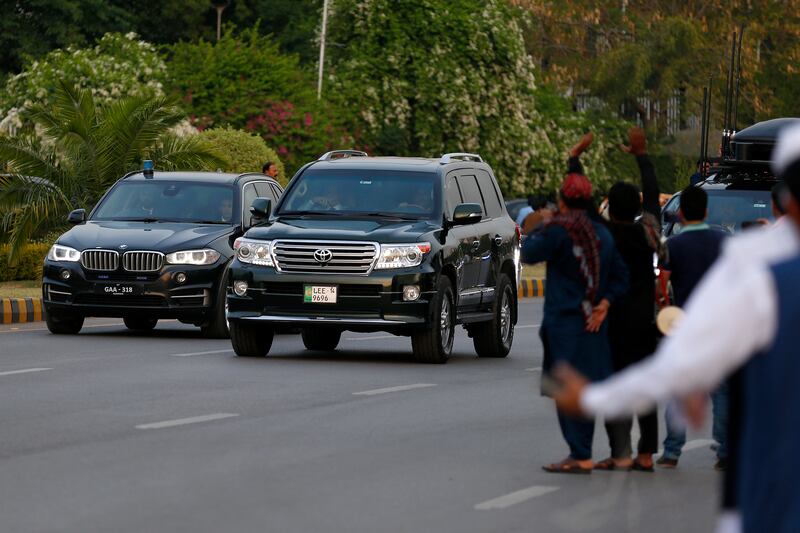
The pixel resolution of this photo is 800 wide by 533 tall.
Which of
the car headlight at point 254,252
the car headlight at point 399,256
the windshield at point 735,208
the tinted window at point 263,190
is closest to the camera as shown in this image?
the car headlight at point 399,256

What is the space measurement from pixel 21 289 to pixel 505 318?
10.6 m

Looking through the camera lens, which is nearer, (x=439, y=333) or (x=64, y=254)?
(x=439, y=333)

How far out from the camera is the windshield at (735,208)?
2177 centimetres

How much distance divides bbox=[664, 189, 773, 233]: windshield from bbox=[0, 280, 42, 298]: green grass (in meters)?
9.54

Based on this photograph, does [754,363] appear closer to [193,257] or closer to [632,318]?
[632,318]

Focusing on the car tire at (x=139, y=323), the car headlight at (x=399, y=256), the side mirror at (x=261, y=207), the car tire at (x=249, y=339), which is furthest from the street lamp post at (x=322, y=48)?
the car headlight at (x=399, y=256)

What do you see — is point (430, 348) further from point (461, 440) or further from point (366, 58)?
point (366, 58)

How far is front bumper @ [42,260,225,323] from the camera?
68.5ft

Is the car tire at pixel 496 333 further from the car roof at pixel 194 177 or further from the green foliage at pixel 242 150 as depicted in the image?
the green foliage at pixel 242 150

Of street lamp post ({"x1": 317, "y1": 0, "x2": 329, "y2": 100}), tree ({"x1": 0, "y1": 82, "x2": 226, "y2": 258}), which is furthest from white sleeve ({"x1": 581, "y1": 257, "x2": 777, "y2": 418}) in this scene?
street lamp post ({"x1": 317, "y1": 0, "x2": 329, "y2": 100})

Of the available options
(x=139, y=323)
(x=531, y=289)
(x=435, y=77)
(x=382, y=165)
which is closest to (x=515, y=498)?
(x=382, y=165)

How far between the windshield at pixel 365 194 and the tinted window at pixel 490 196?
1600 millimetres

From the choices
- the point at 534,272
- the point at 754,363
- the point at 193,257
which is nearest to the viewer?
the point at 754,363

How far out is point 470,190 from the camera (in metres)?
20.8
